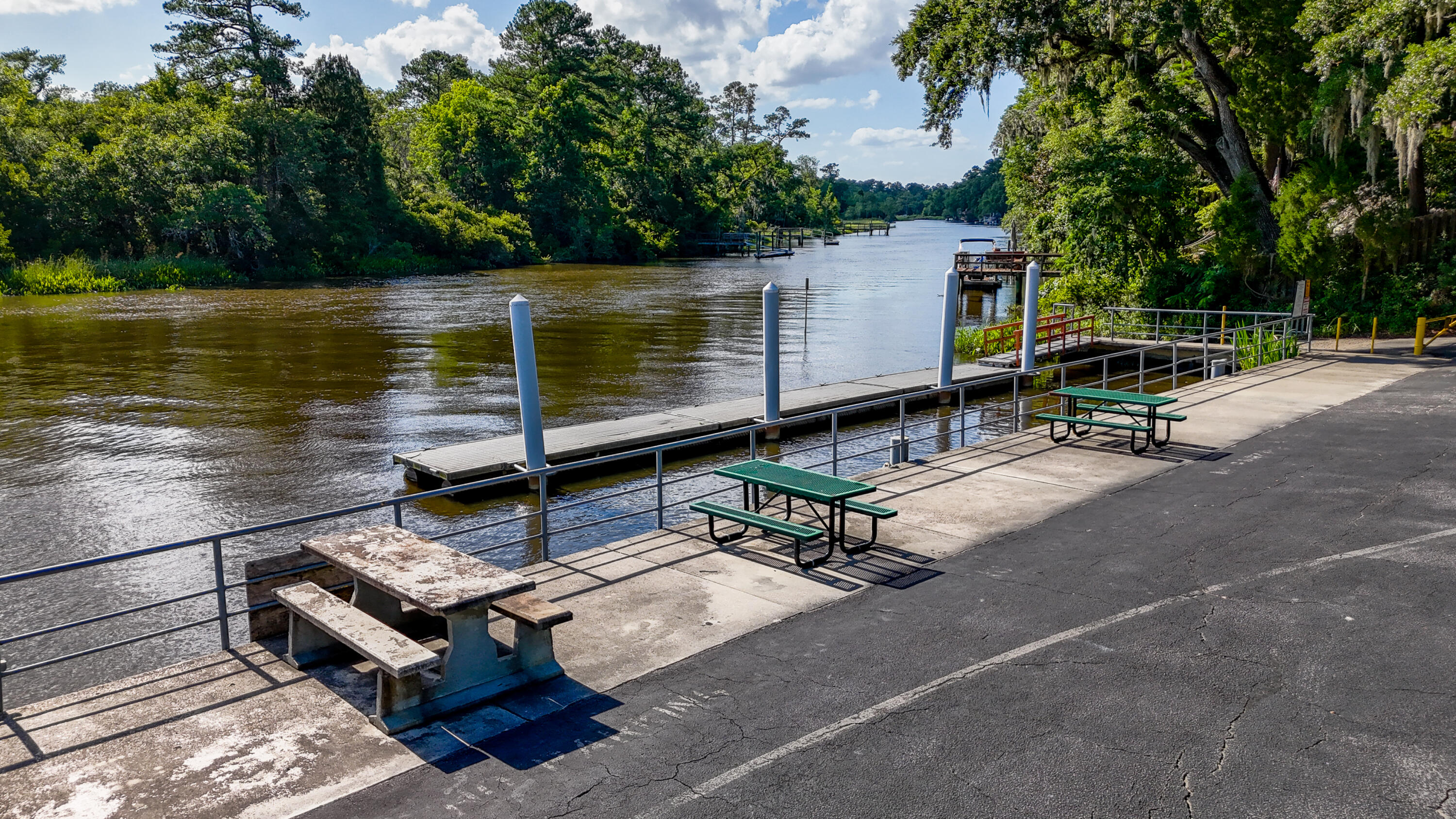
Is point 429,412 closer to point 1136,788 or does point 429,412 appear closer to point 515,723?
point 515,723

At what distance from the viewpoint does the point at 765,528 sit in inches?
353

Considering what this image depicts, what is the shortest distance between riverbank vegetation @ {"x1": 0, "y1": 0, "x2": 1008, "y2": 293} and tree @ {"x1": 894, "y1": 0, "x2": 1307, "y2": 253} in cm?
4750

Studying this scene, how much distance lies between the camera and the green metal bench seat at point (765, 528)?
8.24 m

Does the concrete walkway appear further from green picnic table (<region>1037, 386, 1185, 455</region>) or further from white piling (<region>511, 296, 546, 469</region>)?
white piling (<region>511, 296, 546, 469</region>)

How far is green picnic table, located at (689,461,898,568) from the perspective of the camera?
845 centimetres

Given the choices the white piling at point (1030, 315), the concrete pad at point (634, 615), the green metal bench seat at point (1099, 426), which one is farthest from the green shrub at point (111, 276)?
the concrete pad at point (634, 615)

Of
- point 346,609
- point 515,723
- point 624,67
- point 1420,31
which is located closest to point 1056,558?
point 515,723

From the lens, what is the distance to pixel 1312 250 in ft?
88.2

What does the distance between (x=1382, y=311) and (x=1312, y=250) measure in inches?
116

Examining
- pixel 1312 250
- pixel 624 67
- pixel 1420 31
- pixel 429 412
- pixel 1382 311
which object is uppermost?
pixel 624 67

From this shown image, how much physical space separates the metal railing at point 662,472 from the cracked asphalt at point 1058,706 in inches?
90.9

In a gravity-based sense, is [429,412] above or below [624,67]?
below

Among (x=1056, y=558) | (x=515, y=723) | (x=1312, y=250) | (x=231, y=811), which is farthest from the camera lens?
(x=1312, y=250)

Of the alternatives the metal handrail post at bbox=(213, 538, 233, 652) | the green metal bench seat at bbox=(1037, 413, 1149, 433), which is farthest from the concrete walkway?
the green metal bench seat at bbox=(1037, 413, 1149, 433)
